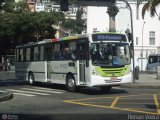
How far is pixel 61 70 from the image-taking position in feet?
86.4

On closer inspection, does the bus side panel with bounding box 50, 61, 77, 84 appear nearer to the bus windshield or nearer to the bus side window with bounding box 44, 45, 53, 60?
the bus side window with bounding box 44, 45, 53, 60

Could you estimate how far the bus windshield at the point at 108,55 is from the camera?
23.4 meters

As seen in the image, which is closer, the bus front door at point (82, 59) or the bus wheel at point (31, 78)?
the bus front door at point (82, 59)

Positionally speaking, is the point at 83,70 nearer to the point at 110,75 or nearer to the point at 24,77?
the point at 110,75

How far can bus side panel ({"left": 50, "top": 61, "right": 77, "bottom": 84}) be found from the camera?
24969 mm

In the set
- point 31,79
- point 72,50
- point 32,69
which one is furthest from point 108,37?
point 31,79

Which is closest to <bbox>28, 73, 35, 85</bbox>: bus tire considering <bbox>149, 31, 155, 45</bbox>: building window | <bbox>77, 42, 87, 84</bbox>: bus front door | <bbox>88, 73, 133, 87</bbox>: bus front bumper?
<bbox>77, 42, 87, 84</bbox>: bus front door

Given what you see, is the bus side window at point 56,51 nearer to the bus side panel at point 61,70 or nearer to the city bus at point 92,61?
the city bus at point 92,61

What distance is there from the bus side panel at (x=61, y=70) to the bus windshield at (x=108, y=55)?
1710 mm

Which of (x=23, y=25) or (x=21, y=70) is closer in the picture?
(x=21, y=70)

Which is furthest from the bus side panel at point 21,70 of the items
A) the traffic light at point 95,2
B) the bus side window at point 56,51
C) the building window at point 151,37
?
the building window at point 151,37

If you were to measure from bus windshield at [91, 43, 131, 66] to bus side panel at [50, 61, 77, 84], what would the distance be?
1.71 metres

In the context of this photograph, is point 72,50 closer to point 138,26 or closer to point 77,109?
point 77,109

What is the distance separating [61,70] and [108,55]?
3.80 meters
